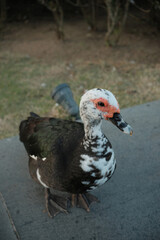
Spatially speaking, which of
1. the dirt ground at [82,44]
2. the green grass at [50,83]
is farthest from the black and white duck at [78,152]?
the dirt ground at [82,44]

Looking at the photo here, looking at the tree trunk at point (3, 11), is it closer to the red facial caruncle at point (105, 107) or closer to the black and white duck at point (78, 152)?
the black and white duck at point (78, 152)

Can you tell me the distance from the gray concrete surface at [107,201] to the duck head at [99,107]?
30.8 inches

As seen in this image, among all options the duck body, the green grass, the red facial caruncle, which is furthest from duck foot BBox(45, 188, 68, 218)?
the green grass

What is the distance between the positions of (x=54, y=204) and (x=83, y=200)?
0.24 meters

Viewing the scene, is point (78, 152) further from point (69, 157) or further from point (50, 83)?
point (50, 83)

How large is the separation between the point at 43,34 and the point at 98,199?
493cm

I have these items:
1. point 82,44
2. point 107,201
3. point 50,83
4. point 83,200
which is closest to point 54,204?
point 83,200

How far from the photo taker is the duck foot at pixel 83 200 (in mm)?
2211

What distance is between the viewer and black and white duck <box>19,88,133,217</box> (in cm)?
173

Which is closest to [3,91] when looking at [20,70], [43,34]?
[20,70]

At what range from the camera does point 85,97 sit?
67.9 inches

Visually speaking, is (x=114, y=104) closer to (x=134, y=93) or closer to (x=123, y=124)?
(x=123, y=124)

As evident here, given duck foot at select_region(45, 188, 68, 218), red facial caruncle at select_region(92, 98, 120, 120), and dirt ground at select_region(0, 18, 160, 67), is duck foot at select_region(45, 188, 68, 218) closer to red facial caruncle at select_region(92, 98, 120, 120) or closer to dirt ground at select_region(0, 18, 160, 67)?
red facial caruncle at select_region(92, 98, 120, 120)

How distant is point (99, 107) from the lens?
1.71 m
